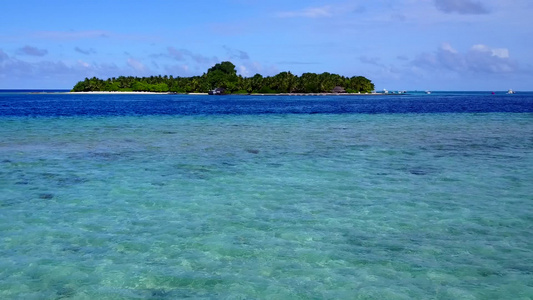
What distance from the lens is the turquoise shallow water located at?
31.0ft

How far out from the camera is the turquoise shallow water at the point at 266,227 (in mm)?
9445

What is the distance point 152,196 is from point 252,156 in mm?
11291

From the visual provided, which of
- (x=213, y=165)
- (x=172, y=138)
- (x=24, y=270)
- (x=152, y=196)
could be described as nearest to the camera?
(x=24, y=270)

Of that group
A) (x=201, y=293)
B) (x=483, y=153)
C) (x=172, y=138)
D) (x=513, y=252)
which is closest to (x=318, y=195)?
(x=513, y=252)

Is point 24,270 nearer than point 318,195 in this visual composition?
Yes

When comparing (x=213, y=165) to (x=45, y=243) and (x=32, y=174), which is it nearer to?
(x=32, y=174)

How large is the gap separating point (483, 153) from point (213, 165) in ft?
56.7

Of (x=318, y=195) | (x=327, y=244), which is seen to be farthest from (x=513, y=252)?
(x=318, y=195)

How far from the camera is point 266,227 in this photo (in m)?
13.4

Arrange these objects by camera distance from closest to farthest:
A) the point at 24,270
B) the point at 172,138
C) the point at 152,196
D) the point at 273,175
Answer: the point at 24,270 < the point at 152,196 < the point at 273,175 < the point at 172,138

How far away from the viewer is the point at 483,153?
28.8m

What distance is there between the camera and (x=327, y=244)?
11891mm

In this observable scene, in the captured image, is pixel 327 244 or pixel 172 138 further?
pixel 172 138

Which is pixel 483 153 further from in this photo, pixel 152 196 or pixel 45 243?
pixel 45 243
